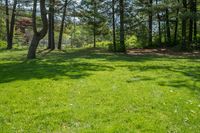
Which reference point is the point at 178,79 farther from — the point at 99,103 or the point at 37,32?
the point at 37,32

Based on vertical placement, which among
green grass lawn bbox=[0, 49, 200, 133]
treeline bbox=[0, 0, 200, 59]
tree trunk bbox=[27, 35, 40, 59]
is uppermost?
treeline bbox=[0, 0, 200, 59]

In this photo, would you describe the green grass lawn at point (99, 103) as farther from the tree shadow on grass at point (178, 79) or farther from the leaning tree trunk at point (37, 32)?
the leaning tree trunk at point (37, 32)

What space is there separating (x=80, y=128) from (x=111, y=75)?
19.0 ft

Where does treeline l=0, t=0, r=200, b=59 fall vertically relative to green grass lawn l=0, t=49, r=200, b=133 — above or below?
above

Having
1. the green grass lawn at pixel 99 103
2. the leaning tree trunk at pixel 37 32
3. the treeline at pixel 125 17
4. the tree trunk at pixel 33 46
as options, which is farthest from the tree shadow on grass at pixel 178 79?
the treeline at pixel 125 17

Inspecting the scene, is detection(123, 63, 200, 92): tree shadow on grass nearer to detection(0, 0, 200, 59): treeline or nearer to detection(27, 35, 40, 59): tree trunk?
detection(27, 35, 40, 59): tree trunk

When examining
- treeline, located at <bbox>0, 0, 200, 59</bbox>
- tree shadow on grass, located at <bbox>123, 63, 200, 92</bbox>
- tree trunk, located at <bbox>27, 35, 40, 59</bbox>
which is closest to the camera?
tree shadow on grass, located at <bbox>123, 63, 200, 92</bbox>

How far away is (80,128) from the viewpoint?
17.6ft

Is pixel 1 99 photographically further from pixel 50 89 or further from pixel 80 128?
pixel 80 128

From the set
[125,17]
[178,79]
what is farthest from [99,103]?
[125,17]

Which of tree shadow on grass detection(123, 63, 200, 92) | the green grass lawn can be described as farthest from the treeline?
the green grass lawn

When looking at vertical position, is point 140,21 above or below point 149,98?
above

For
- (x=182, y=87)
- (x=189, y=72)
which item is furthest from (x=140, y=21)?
(x=182, y=87)

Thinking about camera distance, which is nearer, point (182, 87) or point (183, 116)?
point (183, 116)
